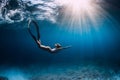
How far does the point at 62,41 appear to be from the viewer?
12359 millimetres

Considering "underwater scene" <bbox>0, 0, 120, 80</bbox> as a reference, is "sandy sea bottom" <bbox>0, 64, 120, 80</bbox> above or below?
below

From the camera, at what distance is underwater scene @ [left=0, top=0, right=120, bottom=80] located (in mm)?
10633

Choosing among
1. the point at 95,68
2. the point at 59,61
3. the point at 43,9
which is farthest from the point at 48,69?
the point at 43,9

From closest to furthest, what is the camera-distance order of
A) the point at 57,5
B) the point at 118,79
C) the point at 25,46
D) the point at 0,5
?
the point at 0,5, the point at 57,5, the point at 118,79, the point at 25,46

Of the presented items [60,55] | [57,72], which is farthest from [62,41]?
[57,72]

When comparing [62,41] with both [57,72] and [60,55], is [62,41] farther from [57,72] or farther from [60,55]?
[57,72]

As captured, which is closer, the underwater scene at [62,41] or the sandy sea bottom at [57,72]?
the underwater scene at [62,41]

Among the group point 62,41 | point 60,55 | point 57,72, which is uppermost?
point 62,41

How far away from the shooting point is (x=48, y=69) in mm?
12516

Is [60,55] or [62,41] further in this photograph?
[60,55]

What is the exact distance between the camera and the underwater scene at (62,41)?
1063 cm

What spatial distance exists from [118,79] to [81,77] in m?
2.13

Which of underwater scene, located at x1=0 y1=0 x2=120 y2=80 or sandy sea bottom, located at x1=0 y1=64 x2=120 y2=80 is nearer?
underwater scene, located at x1=0 y1=0 x2=120 y2=80

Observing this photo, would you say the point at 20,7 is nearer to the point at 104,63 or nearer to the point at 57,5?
the point at 57,5
